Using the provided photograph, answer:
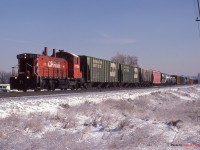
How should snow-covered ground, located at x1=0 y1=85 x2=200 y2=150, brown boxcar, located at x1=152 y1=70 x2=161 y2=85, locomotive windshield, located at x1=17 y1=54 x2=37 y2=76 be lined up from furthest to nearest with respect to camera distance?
brown boxcar, located at x1=152 y1=70 x2=161 y2=85 < locomotive windshield, located at x1=17 y1=54 x2=37 y2=76 < snow-covered ground, located at x1=0 y1=85 x2=200 y2=150

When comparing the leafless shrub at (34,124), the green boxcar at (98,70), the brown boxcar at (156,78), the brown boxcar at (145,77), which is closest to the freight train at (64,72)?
the green boxcar at (98,70)

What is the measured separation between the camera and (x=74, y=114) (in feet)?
42.9

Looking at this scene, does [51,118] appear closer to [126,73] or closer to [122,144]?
[122,144]

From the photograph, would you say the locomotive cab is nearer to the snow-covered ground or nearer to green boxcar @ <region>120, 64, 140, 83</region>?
the snow-covered ground

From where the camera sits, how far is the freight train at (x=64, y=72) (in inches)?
955

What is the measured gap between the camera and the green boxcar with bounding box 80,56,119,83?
32656 mm

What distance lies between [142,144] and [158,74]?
5987cm

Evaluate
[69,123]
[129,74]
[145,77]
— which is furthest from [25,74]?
[145,77]

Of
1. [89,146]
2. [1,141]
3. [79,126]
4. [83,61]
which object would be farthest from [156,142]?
[83,61]

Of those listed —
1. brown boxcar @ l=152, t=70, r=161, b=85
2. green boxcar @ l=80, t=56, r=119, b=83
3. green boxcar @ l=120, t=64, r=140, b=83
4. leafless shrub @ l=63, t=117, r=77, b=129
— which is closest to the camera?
leafless shrub @ l=63, t=117, r=77, b=129

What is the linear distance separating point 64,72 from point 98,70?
740cm

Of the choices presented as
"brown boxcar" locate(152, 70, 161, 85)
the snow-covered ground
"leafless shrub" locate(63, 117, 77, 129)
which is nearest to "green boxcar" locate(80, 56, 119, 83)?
the snow-covered ground

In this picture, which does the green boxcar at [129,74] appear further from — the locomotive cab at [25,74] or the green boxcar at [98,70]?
the locomotive cab at [25,74]

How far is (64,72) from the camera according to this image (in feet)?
94.9
